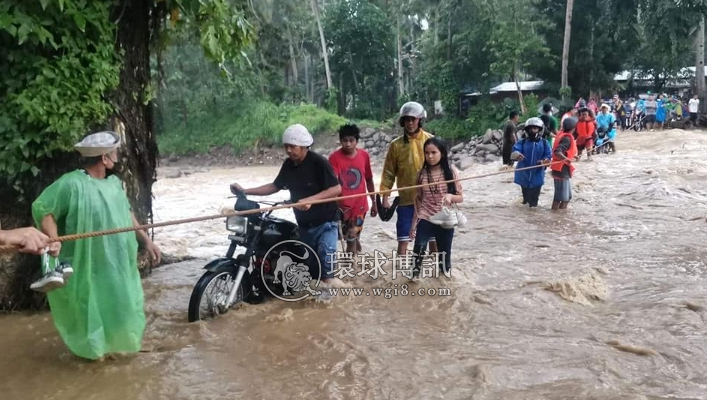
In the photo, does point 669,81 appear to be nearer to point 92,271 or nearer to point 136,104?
point 136,104

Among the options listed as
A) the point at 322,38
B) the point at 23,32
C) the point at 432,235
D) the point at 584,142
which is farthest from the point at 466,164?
the point at 23,32

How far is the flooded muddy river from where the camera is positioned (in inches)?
146

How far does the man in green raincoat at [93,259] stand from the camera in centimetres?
375

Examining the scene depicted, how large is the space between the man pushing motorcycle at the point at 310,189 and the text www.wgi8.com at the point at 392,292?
316mm

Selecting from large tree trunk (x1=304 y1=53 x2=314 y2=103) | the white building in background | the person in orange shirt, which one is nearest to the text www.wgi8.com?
the person in orange shirt

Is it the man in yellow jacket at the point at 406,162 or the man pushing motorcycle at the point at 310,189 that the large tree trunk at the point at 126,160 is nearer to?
the man pushing motorcycle at the point at 310,189

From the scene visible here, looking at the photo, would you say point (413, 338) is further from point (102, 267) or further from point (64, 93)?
point (64, 93)

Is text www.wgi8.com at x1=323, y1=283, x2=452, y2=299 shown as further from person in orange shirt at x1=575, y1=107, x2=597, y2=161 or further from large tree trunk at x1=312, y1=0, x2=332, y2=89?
large tree trunk at x1=312, y1=0, x2=332, y2=89

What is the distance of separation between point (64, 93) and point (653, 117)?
23.5 m

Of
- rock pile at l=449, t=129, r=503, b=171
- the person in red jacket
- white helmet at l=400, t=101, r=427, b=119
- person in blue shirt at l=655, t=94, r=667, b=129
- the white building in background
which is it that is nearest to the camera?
white helmet at l=400, t=101, r=427, b=119

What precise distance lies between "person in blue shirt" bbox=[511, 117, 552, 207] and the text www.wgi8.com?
14.3ft

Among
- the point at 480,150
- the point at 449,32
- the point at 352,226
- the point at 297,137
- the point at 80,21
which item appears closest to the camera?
the point at 80,21

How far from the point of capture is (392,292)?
5.75 meters

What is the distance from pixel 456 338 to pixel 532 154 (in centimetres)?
574
